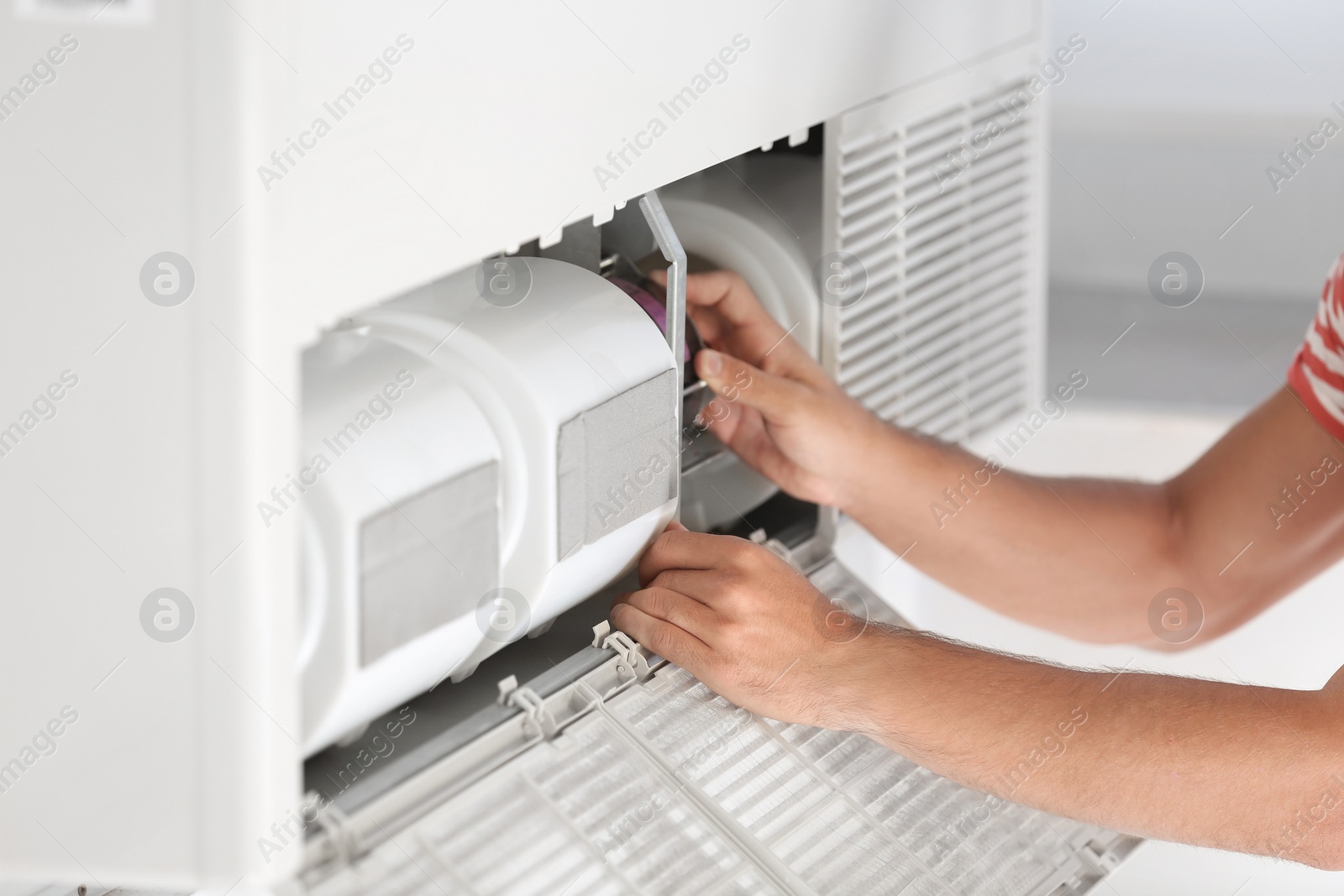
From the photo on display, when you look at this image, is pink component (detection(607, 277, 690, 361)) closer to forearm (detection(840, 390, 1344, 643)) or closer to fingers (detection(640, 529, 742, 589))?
fingers (detection(640, 529, 742, 589))

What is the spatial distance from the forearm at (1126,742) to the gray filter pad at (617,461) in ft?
0.69

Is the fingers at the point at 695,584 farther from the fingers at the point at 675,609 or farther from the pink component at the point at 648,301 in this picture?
the pink component at the point at 648,301

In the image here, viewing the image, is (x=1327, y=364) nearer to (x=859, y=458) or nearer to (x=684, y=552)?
(x=859, y=458)

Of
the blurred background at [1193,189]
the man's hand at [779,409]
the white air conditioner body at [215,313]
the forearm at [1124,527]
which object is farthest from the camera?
the blurred background at [1193,189]

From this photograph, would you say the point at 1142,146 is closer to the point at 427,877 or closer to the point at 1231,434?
the point at 1231,434

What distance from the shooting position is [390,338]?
923 mm

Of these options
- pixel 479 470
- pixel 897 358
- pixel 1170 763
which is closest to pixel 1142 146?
pixel 897 358

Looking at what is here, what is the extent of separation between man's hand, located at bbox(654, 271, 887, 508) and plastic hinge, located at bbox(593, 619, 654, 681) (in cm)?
24

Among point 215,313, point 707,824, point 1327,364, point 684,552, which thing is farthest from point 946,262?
point 215,313

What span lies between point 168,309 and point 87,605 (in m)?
0.19

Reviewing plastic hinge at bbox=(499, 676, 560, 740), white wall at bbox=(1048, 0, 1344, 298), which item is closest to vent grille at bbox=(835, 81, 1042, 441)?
plastic hinge at bbox=(499, 676, 560, 740)

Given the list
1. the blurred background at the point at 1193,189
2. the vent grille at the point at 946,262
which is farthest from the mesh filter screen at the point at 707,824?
the blurred background at the point at 1193,189

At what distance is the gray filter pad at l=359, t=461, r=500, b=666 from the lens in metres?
0.82

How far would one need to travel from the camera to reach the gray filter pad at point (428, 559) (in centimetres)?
82
